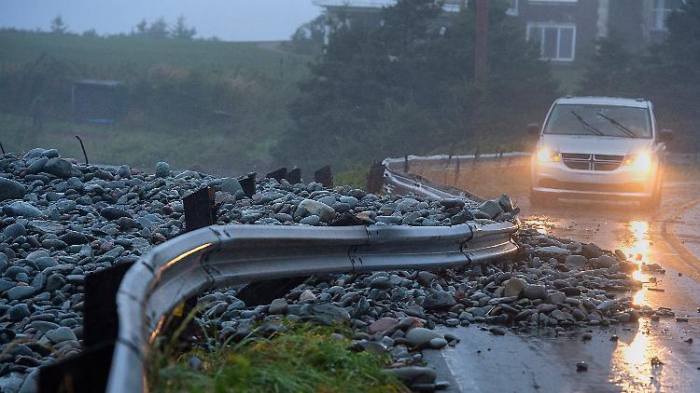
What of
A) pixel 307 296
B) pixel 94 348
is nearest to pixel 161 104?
pixel 307 296

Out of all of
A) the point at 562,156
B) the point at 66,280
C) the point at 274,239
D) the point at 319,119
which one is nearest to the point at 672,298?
the point at 274,239

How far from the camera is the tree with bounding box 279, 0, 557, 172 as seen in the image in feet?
146

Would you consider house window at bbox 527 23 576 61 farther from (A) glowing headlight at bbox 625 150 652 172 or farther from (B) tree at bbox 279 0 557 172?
(A) glowing headlight at bbox 625 150 652 172

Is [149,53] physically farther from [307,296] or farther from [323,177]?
[307,296]

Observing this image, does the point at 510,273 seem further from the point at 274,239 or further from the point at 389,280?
the point at 274,239

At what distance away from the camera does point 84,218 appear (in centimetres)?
1064

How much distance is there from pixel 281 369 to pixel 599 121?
1636 centimetres

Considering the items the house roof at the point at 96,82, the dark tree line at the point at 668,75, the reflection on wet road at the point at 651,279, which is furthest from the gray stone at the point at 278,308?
the house roof at the point at 96,82

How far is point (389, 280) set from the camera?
28.1 feet

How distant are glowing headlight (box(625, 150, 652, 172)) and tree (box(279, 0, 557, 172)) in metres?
23.4

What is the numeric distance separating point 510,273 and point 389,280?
1404mm

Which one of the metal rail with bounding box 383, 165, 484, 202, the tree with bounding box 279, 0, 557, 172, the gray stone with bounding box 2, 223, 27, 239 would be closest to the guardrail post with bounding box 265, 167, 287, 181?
the metal rail with bounding box 383, 165, 484, 202

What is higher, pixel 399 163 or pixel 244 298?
pixel 244 298

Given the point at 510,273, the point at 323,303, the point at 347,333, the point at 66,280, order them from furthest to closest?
the point at 510,273
the point at 66,280
the point at 323,303
the point at 347,333
